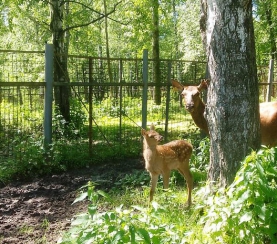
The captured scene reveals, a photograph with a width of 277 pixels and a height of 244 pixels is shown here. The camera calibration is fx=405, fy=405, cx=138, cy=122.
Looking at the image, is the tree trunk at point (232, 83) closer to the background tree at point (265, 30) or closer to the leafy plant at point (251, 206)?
the leafy plant at point (251, 206)

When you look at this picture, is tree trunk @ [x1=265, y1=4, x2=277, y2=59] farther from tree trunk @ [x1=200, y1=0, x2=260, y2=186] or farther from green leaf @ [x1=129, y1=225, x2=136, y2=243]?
green leaf @ [x1=129, y1=225, x2=136, y2=243]

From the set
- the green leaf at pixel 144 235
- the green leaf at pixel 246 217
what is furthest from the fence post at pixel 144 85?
the green leaf at pixel 144 235

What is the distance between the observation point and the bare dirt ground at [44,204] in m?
4.82

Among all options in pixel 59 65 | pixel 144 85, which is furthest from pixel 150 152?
pixel 144 85

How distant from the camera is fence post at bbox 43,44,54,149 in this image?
7754mm

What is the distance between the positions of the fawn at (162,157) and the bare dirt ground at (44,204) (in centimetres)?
113

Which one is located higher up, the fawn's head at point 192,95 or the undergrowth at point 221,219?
the fawn's head at point 192,95

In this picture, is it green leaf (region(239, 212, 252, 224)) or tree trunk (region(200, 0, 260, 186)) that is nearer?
green leaf (region(239, 212, 252, 224))

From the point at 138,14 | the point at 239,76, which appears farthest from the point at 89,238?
the point at 138,14

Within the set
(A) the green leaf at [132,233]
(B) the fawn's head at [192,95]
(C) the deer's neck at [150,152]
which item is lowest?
(A) the green leaf at [132,233]

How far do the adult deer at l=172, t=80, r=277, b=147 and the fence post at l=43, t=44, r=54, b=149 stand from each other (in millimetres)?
2472

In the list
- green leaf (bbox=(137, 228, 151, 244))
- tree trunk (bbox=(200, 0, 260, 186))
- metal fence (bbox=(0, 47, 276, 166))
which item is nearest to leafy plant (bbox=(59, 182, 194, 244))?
green leaf (bbox=(137, 228, 151, 244))

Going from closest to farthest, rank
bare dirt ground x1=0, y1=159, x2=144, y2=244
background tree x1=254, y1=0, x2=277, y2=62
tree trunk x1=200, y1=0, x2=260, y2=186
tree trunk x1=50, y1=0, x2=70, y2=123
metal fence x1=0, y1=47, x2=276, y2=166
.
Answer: tree trunk x1=200, y1=0, x2=260, y2=186 → bare dirt ground x1=0, y1=159, x2=144, y2=244 → metal fence x1=0, y1=47, x2=276, y2=166 → tree trunk x1=50, y1=0, x2=70, y2=123 → background tree x1=254, y1=0, x2=277, y2=62

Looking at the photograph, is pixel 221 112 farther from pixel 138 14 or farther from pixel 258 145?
pixel 138 14
